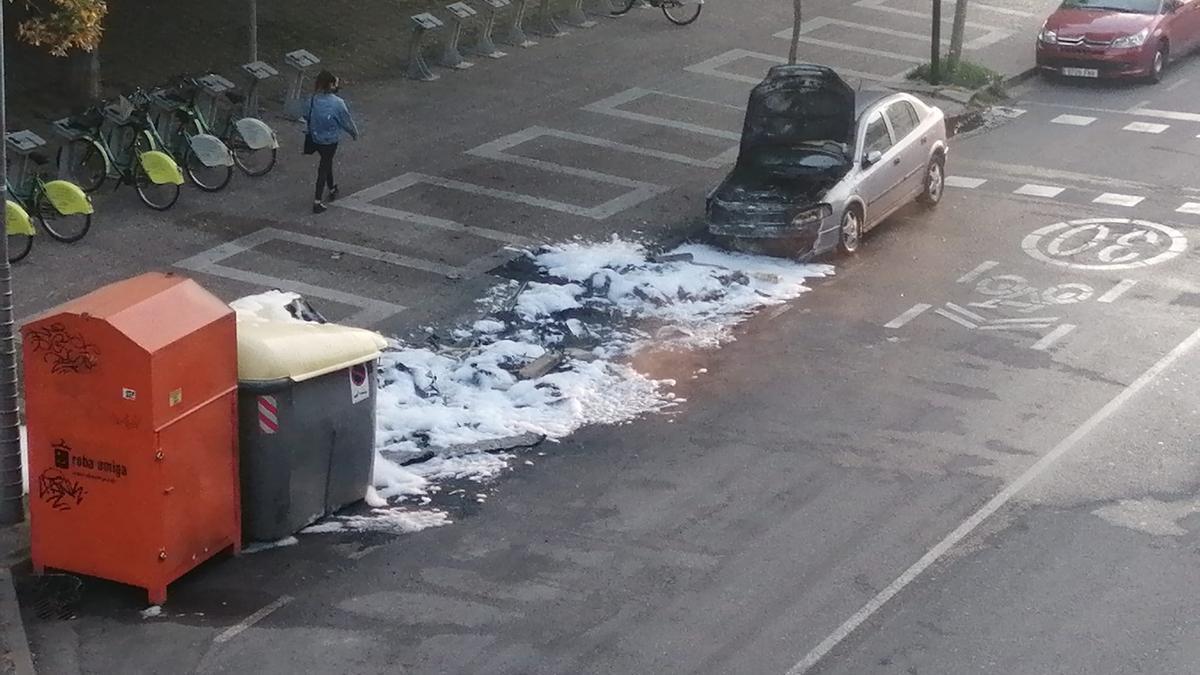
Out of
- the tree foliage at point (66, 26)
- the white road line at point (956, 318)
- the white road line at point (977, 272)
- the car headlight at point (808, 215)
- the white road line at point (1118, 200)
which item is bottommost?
the white road line at point (956, 318)

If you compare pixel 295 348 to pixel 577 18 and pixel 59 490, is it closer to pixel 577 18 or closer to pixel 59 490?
pixel 59 490

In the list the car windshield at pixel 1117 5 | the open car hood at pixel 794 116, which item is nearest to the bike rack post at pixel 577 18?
the car windshield at pixel 1117 5

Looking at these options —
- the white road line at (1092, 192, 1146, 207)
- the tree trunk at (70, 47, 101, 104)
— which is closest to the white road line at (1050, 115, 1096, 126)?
the white road line at (1092, 192, 1146, 207)

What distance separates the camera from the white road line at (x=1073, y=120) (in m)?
23.4

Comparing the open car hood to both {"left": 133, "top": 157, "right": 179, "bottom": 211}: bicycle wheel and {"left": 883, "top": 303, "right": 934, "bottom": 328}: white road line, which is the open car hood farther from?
{"left": 133, "top": 157, "right": 179, "bottom": 211}: bicycle wheel

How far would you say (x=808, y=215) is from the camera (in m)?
16.8

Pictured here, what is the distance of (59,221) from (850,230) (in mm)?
8018

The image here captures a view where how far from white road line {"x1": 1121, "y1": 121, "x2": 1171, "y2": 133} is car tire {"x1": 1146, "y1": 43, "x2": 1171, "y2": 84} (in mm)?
2511

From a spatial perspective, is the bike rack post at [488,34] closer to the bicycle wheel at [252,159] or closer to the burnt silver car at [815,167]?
the bicycle wheel at [252,159]

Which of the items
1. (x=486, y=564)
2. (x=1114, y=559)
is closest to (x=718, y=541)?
(x=486, y=564)

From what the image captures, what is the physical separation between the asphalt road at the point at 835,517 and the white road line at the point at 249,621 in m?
0.03

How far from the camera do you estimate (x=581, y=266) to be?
16.5 meters

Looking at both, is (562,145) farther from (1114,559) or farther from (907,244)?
(1114,559)

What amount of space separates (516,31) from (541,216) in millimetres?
8124
